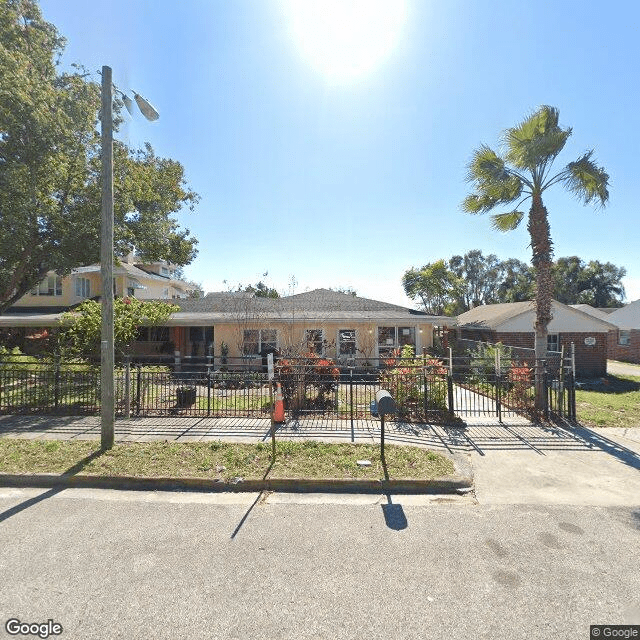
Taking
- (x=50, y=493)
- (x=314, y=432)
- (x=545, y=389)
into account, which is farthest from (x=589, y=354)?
(x=50, y=493)

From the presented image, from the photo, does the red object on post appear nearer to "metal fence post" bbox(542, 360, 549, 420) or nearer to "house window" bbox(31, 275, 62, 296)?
"metal fence post" bbox(542, 360, 549, 420)

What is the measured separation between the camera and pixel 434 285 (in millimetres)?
37000

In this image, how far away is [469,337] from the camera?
24.6m

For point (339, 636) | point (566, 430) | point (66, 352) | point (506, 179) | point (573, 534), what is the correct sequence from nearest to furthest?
point (339, 636)
point (573, 534)
point (566, 430)
point (506, 179)
point (66, 352)

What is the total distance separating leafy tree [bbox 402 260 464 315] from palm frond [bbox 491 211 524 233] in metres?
25.9

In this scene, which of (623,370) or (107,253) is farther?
(623,370)

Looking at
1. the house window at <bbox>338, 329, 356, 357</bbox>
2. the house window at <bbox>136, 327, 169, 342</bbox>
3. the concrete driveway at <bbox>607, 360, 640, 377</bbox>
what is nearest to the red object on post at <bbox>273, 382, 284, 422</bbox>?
the house window at <bbox>338, 329, 356, 357</bbox>

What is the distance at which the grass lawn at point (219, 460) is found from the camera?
5.48 m

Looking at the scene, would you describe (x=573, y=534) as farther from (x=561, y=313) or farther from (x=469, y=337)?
(x=469, y=337)

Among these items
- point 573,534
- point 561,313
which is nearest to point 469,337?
point 561,313

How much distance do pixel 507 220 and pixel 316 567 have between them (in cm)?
1110

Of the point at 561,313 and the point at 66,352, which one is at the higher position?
the point at 561,313

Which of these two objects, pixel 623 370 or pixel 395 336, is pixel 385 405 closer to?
pixel 395 336

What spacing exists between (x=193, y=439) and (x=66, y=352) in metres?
7.20
